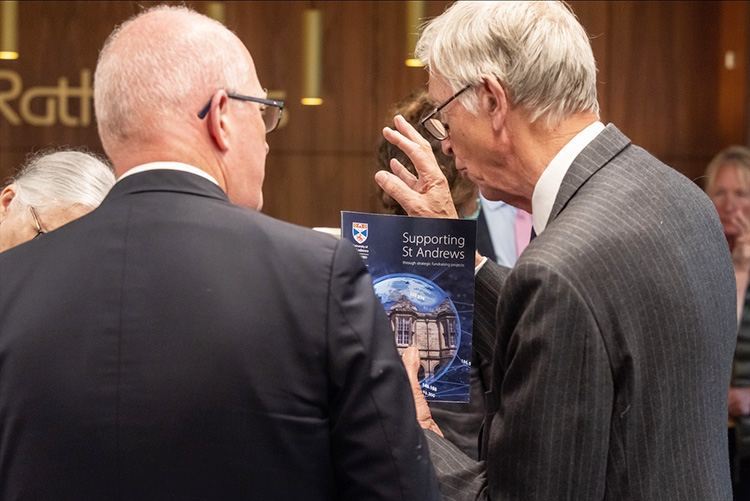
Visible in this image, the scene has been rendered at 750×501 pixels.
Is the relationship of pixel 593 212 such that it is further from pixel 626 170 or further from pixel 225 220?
pixel 225 220

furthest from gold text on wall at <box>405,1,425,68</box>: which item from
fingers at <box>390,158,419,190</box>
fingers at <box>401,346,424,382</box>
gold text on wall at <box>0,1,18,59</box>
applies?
fingers at <box>401,346,424,382</box>

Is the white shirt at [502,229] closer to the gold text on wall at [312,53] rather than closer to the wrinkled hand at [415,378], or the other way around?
the gold text on wall at [312,53]

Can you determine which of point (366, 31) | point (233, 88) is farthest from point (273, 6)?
point (233, 88)

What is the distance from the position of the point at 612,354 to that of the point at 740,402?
206 centimetres

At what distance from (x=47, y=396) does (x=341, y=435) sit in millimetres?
388

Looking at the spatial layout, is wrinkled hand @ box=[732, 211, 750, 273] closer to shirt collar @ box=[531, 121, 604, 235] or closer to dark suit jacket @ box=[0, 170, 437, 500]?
shirt collar @ box=[531, 121, 604, 235]

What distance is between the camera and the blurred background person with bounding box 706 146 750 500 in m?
3.03

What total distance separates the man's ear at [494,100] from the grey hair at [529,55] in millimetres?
11

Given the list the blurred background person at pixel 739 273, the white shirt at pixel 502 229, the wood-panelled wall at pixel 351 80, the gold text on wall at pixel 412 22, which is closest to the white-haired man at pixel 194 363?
the blurred background person at pixel 739 273

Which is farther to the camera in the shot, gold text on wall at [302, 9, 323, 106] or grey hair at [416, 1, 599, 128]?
gold text on wall at [302, 9, 323, 106]

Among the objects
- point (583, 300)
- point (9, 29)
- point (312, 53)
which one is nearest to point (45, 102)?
point (9, 29)

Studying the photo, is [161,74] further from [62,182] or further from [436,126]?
[62,182]

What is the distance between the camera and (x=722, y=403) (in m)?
1.42

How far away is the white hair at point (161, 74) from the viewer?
1.26m
